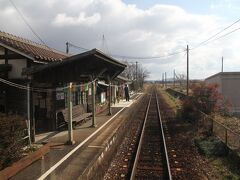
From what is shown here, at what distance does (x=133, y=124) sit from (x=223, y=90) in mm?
11790

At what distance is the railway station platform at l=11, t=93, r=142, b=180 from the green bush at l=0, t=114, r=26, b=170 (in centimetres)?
48

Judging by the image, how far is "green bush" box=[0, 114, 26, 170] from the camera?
872cm

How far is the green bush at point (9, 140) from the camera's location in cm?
872

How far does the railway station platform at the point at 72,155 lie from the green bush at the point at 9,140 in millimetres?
476

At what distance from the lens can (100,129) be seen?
1697cm

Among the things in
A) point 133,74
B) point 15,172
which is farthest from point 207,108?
point 133,74

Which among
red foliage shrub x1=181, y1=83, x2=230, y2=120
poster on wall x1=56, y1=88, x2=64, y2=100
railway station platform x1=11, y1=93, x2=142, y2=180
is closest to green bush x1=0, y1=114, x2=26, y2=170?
railway station platform x1=11, y1=93, x2=142, y2=180

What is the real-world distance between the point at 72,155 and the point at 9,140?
2.59 m

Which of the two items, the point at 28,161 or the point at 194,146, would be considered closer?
the point at 28,161

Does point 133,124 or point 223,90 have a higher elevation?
point 223,90

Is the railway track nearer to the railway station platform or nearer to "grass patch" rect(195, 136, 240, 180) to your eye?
the railway station platform

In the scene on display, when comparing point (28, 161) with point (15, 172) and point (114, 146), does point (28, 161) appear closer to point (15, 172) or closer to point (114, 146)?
point (15, 172)

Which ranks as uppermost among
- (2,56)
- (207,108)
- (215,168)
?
(2,56)

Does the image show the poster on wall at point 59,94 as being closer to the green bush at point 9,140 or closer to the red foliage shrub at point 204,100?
the green bush at point 9,140
